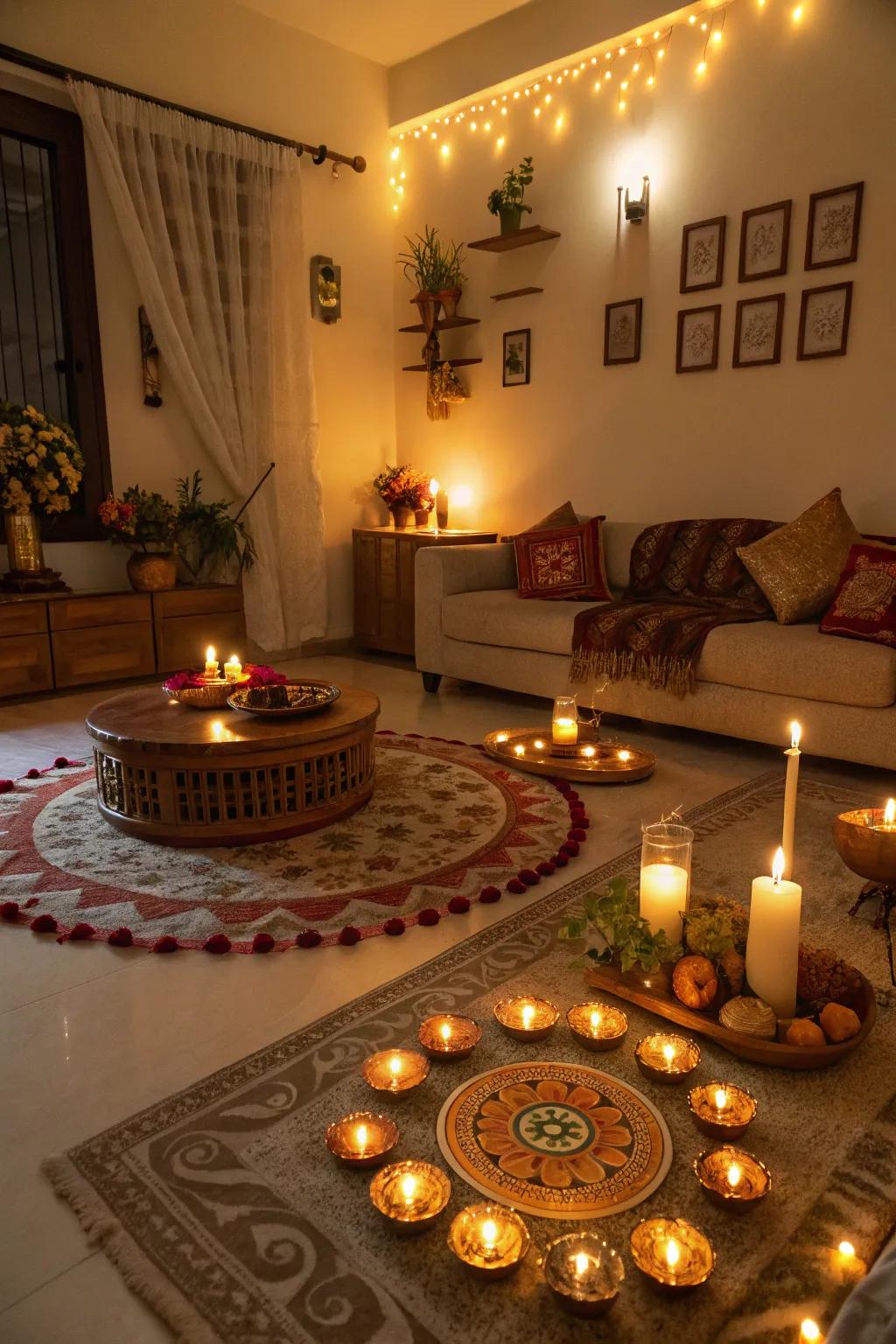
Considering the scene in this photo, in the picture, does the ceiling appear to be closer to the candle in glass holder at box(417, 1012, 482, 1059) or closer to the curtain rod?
the curtain rod

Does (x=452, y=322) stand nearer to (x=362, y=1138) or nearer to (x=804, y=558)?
(x=804, y=558)

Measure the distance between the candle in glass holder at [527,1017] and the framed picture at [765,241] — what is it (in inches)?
135

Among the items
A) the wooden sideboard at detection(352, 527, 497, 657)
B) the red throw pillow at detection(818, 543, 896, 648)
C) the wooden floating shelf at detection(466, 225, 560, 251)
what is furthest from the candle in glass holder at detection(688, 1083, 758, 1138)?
the wooden floating shelf at detection(466, 225, 560, 251)

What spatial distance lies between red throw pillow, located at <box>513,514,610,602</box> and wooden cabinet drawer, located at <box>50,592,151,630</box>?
5.98 feet

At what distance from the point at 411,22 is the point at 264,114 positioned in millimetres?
931

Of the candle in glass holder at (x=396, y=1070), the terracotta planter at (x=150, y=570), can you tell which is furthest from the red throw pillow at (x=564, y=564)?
the candle in glass holder at (x=396, y=1070)

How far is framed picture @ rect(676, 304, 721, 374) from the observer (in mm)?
4027

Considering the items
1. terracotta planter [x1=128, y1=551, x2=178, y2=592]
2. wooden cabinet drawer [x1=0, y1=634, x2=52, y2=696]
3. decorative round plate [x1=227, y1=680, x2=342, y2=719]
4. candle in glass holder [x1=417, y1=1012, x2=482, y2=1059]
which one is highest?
terracotta planter [x1=128, y1=551, x2=178, y2=592]

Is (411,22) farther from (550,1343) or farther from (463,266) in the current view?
(550,1343)

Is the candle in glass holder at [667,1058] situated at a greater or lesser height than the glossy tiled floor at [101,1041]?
greater

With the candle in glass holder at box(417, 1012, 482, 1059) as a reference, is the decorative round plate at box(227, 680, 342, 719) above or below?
above

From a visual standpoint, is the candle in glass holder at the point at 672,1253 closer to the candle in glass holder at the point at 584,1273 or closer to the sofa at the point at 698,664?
the candle in glass holder at the point at 584,1273

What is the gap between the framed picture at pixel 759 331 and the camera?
381 centimetres

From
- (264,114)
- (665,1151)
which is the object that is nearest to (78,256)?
(264,114)
